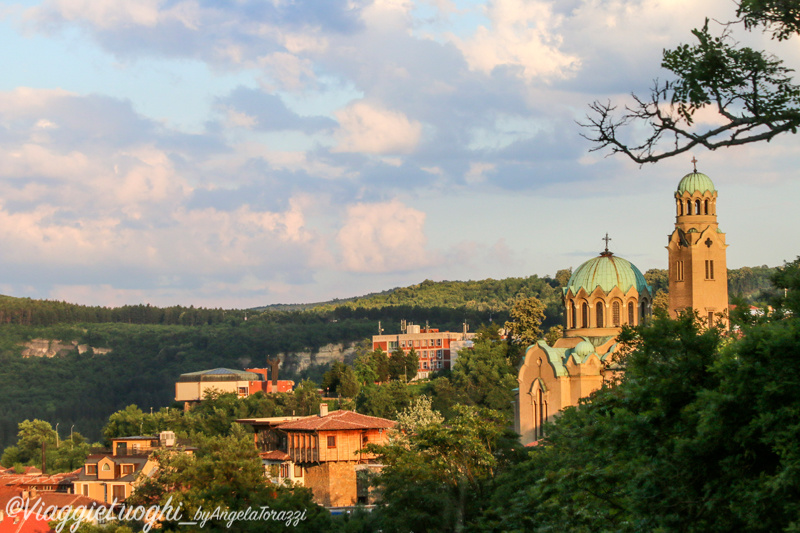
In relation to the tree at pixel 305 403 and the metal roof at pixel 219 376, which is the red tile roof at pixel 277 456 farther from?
the metal roof at pixel 219 376

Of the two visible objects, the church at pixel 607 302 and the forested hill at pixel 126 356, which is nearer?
the church at pixel 607 302

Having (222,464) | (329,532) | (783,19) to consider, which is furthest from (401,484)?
(783,19)

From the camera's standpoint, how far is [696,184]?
2522 inches

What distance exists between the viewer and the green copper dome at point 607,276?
189ft

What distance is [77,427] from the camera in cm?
13225

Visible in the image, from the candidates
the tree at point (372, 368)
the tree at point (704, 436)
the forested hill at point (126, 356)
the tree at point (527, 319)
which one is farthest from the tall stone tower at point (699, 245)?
the forested hill at point (126, 356)

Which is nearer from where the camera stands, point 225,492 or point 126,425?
point 225,492

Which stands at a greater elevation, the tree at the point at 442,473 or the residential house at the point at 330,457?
the tree at the point at 442,473

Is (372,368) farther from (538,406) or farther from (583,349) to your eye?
(583,349)

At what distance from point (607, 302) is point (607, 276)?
1.58 meters

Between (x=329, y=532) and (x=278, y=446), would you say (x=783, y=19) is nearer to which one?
(x=329, y=532)

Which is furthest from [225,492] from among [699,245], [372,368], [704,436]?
[372,368]

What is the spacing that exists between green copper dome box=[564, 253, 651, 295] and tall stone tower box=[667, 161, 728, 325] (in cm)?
→ 706

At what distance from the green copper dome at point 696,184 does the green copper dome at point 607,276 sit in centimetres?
846
